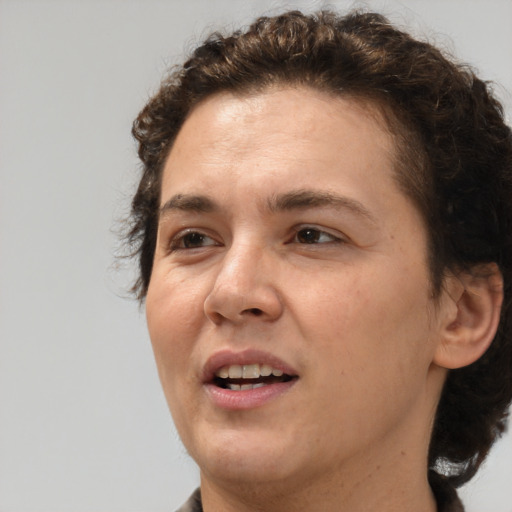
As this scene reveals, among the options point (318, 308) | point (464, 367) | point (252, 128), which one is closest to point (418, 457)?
point (464, 367)

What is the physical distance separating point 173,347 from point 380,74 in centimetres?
83

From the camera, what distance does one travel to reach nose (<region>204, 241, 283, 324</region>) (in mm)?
2205

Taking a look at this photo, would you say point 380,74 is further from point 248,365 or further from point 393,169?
point 248,365

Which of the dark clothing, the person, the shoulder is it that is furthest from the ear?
the shoulder

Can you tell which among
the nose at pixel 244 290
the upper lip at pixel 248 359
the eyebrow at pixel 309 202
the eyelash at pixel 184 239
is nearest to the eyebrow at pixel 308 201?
the eyebrow at pixel 309 202

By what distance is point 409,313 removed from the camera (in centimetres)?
237

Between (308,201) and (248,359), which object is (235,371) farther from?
(308,201)

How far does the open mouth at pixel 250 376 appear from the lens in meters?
2.24

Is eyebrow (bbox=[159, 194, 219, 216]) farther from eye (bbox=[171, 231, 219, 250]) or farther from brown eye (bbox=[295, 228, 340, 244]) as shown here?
brown eye (bbox=[295, 228, 340, 244])

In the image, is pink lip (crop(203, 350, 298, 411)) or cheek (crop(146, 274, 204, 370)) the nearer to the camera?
pink lip (crop(203, 350, 298, 411))

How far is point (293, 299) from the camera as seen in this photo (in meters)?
2.25

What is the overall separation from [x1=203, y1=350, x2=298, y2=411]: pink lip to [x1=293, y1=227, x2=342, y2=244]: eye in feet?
0.98

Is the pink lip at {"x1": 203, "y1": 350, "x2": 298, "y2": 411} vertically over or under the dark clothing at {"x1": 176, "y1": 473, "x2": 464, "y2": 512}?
over

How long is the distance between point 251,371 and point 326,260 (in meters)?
0.31
